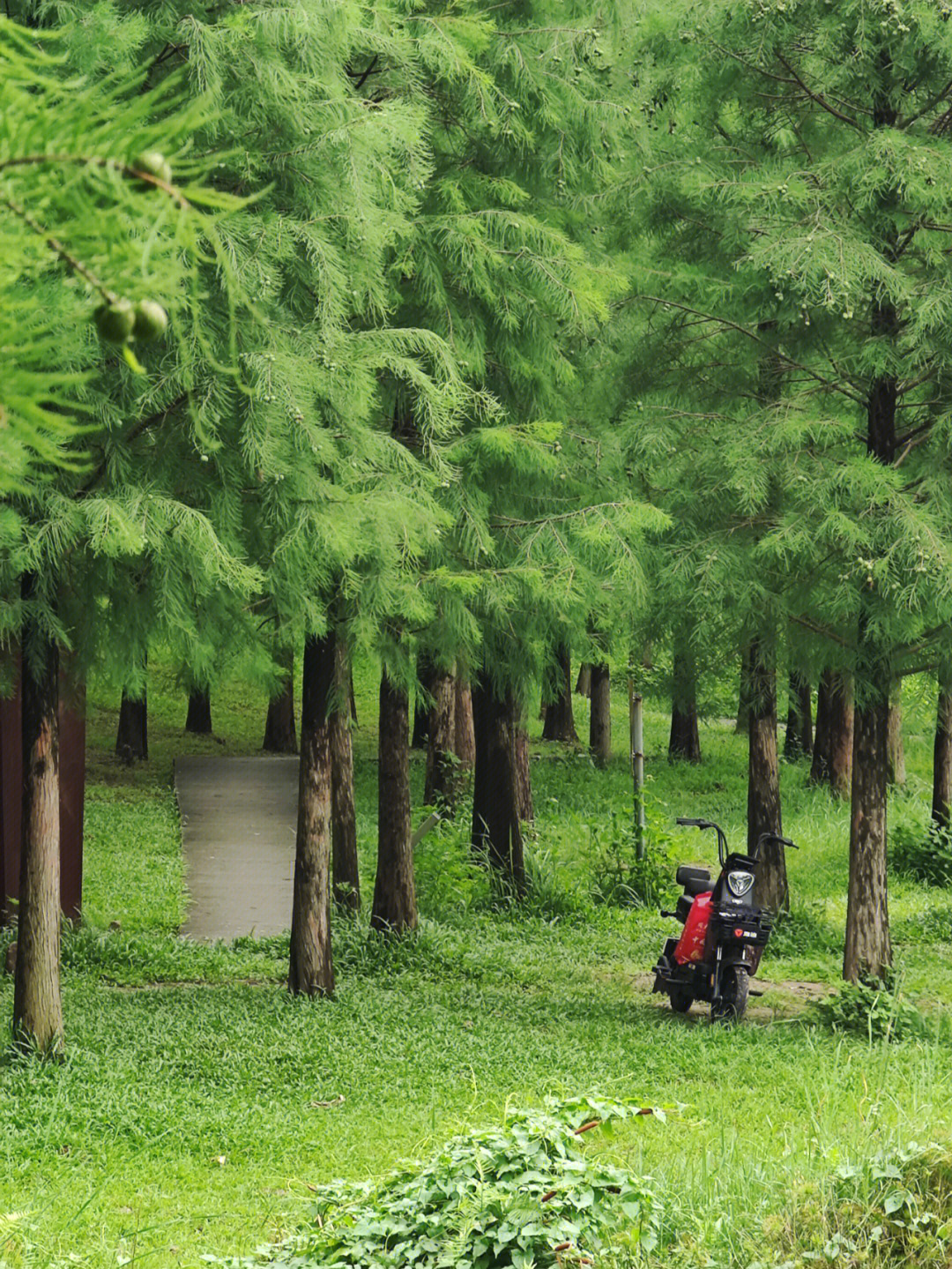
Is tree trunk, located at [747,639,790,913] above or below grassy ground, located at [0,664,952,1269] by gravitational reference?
above

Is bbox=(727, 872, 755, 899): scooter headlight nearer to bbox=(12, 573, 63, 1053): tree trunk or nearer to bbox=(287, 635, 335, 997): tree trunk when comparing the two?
bbox=(287, 635, 335, 997): tree trunk

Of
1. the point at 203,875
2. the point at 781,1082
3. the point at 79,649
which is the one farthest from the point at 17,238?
the point at 203,875

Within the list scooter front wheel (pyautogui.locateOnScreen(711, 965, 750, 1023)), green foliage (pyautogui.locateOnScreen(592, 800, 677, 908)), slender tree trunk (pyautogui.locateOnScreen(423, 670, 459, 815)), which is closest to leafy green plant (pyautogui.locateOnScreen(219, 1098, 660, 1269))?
scooter front wheel (pyautogui.locateOnScreen(711, 965, 750, 1023))

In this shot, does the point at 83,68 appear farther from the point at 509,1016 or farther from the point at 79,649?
the point at 509,1016

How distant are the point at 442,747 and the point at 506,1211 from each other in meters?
15.6

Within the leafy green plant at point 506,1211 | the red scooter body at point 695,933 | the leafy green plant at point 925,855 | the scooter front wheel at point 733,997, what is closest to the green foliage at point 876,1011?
the scooter front wheel at point 733,997

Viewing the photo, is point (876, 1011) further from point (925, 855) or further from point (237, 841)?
point (237, 841)

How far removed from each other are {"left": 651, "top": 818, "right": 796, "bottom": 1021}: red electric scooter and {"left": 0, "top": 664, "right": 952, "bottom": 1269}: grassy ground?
0.24 meters

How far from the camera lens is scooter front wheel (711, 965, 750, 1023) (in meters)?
10.3

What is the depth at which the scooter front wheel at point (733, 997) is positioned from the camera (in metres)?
10.3

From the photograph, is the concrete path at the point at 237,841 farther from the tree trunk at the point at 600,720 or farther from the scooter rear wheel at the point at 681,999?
the tree trunk at the point at 600,720

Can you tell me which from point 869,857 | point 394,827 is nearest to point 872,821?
point 869,857

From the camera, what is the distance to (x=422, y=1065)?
8.95 meters

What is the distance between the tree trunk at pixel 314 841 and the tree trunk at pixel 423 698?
991 mm
